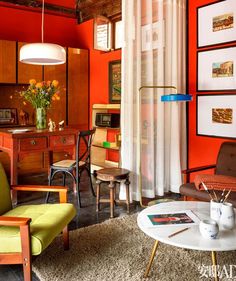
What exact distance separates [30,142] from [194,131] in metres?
2.14

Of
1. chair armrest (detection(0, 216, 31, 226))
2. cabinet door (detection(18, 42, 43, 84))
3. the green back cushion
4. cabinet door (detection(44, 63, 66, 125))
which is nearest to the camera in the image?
chair armrest (detection(0, 216, 31, 226))

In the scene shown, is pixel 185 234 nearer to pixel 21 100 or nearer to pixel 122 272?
pixel 122 272

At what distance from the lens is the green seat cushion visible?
6.63ft

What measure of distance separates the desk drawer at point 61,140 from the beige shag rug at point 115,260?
1.53 meters

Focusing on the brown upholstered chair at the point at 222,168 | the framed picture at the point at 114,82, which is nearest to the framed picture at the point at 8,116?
the framed picture at the point at 114,82

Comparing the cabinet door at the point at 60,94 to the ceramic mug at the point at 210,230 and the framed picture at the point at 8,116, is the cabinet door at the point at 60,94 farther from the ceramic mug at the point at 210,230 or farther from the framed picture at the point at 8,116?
the ceramic mug at the point at 210,230

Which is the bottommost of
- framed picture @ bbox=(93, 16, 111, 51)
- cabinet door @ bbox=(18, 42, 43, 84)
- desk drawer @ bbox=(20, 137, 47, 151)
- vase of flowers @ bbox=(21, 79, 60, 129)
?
desk drawer @ bbox=(20, 137, 47, 151)

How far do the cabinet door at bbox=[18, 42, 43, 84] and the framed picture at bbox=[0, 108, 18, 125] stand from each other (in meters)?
0.56

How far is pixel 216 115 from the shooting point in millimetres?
3980

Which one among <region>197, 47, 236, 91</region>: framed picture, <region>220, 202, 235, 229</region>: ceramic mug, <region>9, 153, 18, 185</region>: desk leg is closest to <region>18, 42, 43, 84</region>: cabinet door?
<region>9, 153, 18, 185</region>: desk leg

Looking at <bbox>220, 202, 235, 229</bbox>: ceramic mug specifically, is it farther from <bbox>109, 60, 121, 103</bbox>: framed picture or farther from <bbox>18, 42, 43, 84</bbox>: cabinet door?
<bbox>18, 42, 43, 84</bbox>: cabinet door

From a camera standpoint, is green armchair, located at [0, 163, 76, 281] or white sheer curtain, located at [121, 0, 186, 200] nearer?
green armchair, located at [0, 163, 76, 281]

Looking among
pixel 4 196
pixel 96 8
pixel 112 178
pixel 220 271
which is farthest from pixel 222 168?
pixel 96 8

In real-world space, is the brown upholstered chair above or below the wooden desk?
below
